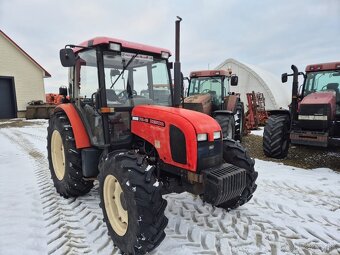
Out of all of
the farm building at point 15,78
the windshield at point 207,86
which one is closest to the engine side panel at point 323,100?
the windshield at point 207,86

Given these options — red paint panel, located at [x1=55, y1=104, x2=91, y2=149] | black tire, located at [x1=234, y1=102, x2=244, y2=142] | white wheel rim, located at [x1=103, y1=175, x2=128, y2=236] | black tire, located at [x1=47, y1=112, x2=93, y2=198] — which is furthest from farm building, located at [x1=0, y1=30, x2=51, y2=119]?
white wheel rim, located at [x1=103, y1=175, x2=128, y2=236]

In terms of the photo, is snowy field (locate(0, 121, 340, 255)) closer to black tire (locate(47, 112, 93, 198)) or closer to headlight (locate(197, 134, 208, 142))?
black tire (locate(47, 112, 93, 198))

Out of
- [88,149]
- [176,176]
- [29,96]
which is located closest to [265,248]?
[176,176]

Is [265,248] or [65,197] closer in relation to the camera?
[265,248]

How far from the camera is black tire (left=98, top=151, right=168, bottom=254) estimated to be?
243 centimetres

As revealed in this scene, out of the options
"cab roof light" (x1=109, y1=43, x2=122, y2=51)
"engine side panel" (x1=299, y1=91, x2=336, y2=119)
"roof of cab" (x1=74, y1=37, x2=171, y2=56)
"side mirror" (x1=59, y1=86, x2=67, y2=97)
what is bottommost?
"engine side panel" (x1=299, y1=91, x2=336, y2=119)

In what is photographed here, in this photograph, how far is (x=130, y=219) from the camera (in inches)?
100

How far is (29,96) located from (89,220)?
59.7 ft

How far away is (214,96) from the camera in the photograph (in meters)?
9.31

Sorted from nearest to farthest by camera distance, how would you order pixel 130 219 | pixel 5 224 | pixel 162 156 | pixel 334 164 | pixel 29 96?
pixel 130 219
pixel 162 156
pixel 5 224
pixel 334 164
pixel 29 96

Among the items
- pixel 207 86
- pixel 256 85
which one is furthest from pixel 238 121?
pixel 256 85

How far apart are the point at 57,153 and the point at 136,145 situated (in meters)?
1.79

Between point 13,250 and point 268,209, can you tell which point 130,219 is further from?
point 268,209

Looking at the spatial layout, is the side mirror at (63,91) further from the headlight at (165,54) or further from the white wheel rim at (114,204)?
the white wheel rim at (114,204)
